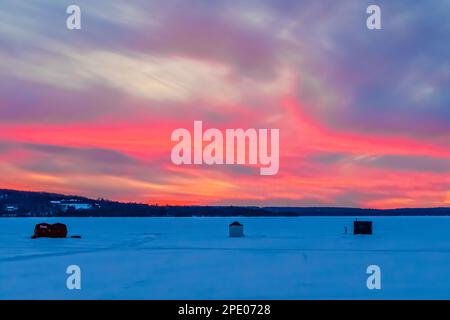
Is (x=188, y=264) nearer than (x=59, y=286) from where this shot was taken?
No

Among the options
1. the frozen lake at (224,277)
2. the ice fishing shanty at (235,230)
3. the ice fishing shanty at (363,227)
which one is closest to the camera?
the frozen lake at (224,277)

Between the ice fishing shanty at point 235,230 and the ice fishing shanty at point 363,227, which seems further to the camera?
the ice fishing shanty at point 363,227

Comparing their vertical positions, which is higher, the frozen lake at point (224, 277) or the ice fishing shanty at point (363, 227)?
the ice fishing shanty at point (363, 227)

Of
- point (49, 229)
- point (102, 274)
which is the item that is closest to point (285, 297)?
point (102, 274)

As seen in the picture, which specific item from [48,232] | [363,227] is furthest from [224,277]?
[363,227]

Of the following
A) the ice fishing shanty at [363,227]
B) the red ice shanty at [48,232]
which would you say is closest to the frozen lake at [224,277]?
the red ice shanty at [48,232]

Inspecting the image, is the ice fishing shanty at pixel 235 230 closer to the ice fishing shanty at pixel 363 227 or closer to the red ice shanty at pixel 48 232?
the ice fishing shanty at pixel 363 227

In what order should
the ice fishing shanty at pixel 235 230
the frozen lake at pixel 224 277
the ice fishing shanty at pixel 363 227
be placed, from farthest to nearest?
the ice fishing shanty at pixel 363 227 < the ice fishing shanty at pixel 235 230 < the frozen lake at pixel 224 277

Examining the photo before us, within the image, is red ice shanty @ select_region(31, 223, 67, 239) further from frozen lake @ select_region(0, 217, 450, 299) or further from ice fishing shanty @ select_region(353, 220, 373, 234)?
ice fishing shanty @ select_region(353, 220, 373, 234)
